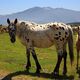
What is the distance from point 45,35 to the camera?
55.9ft

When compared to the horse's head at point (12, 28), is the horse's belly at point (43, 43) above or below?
below

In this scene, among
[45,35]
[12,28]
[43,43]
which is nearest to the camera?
[45,35]

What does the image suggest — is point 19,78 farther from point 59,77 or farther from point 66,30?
point 66,30

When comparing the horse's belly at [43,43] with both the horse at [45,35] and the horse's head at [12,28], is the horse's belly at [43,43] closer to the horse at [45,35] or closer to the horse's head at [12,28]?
the horse at [45,35]

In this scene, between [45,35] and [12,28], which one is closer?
[45,35]

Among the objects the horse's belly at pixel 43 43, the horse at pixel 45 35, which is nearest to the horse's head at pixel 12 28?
the horse at pixel 45 35

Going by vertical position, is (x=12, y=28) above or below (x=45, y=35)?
above

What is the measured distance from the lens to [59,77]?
16.2 meters

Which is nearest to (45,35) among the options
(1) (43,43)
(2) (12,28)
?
(1) (43,43)

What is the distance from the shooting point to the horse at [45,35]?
1667 centimetres

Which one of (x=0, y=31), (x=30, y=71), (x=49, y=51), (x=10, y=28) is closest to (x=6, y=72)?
(x=30, y=71)

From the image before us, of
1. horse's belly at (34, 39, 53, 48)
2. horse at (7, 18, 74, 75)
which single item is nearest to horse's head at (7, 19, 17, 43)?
horse at (7, 18, 74, 75)

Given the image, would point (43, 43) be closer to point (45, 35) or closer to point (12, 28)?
point (45, 35)

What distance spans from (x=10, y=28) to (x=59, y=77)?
3792 mm
